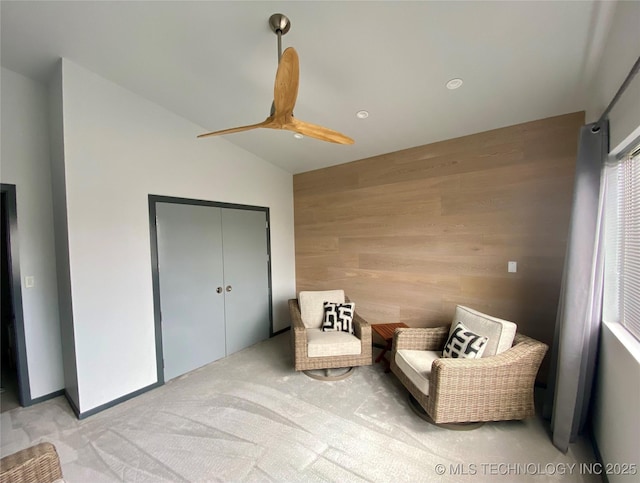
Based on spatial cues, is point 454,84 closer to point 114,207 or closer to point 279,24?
point 279,24

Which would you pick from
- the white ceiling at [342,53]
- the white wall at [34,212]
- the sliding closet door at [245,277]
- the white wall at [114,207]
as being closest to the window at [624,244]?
the white ceiling at [342,53]

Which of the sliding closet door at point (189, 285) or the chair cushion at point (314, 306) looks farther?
the chair cushion at point (314, 306)

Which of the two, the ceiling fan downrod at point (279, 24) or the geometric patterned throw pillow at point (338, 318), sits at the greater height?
the ceiling fan downrod at point (279, 24)

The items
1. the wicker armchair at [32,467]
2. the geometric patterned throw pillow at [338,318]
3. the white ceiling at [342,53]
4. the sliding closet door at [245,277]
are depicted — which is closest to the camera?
the wicker armchair at [32,467]

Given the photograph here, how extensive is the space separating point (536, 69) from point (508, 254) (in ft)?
4.99

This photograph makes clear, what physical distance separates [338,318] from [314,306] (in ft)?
1.18

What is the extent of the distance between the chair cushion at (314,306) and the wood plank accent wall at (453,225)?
1.61 ft

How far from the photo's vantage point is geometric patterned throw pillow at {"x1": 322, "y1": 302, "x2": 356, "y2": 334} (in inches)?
116

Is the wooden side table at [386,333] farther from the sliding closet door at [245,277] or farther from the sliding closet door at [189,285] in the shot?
the sliding closet door at [189,285]

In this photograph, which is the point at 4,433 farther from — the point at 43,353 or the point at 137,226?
the point at 137,226

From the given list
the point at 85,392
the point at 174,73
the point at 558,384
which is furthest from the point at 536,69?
the point at 85,392

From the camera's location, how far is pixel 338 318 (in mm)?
2971

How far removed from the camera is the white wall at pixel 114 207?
7.04 feet

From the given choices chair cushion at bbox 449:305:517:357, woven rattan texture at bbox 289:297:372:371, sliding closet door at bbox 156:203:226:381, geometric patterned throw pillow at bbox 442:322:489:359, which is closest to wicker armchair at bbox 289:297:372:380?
woven rattan texture at bbox 289:297:372:371
